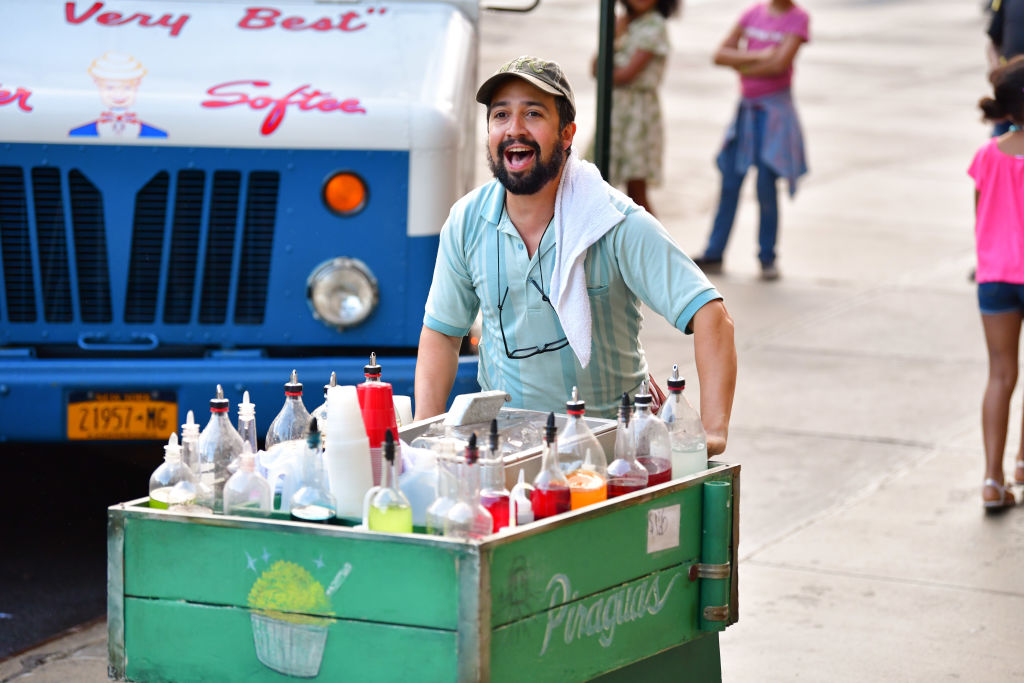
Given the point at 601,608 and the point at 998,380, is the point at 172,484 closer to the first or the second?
Result: the point at 601,608

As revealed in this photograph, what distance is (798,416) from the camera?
778cm

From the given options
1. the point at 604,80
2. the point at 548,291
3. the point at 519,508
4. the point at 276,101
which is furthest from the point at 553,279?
the point at 604,80

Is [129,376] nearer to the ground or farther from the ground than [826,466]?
farther from the ground

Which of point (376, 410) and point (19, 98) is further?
point (19, 98)

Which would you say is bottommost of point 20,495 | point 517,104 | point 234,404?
point 20,495

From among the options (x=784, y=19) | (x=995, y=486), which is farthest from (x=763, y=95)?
(x=995, y=486)

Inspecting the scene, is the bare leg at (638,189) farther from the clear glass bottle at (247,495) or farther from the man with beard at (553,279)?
the clear glass bottle at (247,495)

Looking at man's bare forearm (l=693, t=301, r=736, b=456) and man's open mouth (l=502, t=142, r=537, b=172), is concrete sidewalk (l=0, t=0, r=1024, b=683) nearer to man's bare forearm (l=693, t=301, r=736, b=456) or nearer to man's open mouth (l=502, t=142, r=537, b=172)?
man's bare forearm (l=693, t=301, r=736, b=456)

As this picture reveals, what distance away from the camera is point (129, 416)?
5.25 meters

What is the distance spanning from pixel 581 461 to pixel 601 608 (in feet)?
1.06

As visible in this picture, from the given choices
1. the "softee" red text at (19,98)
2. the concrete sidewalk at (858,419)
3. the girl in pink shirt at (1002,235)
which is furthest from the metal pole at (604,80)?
the "softee" red text at (19,98)

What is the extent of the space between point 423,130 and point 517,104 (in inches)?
62.1

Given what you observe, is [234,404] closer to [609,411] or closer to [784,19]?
[609,411]

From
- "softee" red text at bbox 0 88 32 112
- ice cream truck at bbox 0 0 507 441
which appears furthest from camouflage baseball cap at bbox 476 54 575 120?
"softee" red text at bbox 0 88 32 112
